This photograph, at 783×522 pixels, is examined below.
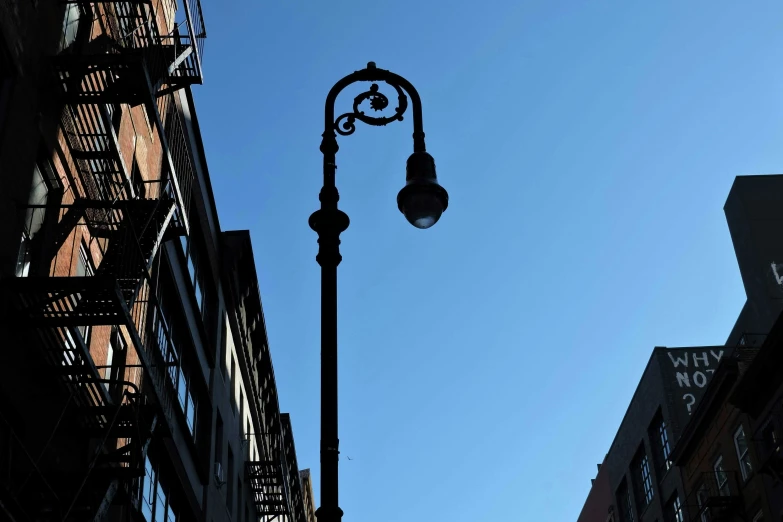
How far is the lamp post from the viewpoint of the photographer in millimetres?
10500

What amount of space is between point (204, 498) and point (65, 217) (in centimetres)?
1611

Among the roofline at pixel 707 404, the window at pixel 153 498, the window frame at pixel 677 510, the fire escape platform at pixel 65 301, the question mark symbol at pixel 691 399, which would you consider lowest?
the fire escape platform at pixel 65 301

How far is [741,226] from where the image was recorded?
5853cm

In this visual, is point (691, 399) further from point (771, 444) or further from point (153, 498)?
point (153, 498)

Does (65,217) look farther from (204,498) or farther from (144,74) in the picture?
(204,498)

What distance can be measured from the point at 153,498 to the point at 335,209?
15.0 meters

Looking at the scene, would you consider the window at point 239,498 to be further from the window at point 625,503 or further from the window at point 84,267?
the window at point 625,503

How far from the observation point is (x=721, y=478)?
155 ft

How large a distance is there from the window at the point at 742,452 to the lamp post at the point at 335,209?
3505 cm

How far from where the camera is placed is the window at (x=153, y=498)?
24.0m

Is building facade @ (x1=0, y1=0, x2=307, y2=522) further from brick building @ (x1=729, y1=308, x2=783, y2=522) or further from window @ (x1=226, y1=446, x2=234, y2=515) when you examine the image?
brick building @ (x1=729, y1=308, x2=783, y2=522)

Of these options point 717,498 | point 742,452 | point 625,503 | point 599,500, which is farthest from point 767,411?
point 599,500

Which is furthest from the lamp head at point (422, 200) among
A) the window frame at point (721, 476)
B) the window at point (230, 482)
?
the window frame at point (721, 476)

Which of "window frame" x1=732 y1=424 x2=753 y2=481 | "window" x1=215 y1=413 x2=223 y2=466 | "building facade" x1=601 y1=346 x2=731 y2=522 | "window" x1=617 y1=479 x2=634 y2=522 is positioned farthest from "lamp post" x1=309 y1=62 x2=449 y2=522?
"window" x1=617 y1=479 x2=634 y2=522
